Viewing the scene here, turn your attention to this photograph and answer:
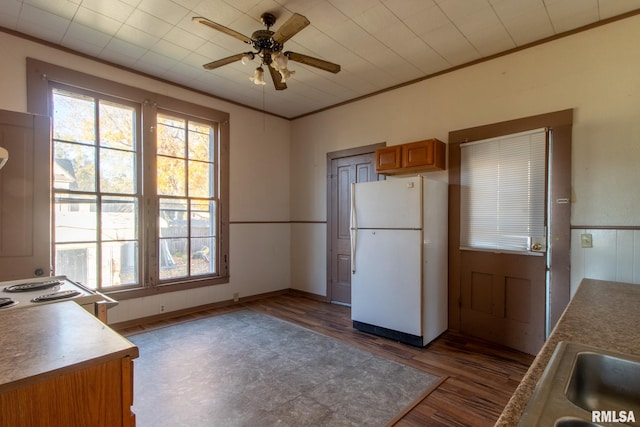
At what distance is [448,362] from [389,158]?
222 centimetres

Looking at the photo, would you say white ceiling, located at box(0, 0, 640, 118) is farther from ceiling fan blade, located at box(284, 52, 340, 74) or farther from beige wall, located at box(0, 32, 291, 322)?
beige wall, located at box(0, 32, 291, 322)

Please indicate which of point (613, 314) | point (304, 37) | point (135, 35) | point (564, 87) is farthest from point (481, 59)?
point (135, 35)

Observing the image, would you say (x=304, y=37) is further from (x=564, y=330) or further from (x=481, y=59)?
(x=564, y=330)

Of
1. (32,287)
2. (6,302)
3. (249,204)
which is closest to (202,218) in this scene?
(249,204)

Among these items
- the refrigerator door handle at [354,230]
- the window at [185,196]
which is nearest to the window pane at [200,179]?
the window at [185,196]

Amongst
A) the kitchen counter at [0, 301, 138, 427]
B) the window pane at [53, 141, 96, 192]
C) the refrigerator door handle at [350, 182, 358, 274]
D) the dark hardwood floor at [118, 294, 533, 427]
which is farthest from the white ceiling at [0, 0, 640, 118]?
the dark hardwood floor at [118, 294, 533, 427]

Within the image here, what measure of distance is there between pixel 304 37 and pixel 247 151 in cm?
222

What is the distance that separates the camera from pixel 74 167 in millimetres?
3352

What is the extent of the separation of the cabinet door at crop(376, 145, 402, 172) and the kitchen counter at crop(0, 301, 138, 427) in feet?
10.5

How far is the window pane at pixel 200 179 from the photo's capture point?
13.9ft

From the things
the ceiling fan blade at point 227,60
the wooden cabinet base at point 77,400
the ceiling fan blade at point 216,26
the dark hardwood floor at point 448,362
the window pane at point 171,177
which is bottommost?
the dark hardwood floor at point 448,362

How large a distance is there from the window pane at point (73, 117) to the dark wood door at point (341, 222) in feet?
9.92

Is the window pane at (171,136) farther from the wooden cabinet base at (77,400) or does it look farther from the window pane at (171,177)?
the wooden cabinet base at (77,400)

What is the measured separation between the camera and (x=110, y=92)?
3.50m
